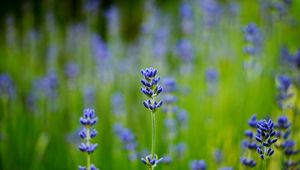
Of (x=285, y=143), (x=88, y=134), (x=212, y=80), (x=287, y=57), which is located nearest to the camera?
(x=88, y=134)

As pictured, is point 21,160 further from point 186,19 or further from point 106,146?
point 186,19

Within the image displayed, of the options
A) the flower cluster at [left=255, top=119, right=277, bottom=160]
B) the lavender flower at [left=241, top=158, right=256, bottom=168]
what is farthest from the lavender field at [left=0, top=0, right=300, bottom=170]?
the flower cluster at [left=255, top=119, right=277, bottom=160]

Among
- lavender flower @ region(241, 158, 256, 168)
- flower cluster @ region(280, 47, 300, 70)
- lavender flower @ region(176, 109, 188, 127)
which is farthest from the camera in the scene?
lavender flower @ region(176, 109, 188, 127)

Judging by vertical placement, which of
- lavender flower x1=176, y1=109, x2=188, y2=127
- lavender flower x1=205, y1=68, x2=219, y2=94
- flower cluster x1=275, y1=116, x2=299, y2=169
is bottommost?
flower cluster x1=275, y1=116, x2=299, y2=169

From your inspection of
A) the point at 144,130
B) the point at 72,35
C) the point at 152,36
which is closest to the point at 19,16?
the point at 72,35

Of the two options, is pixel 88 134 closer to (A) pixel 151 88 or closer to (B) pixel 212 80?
(A) pixel 151 88

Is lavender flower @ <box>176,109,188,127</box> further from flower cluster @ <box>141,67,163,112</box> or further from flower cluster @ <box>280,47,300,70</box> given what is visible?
flower cluster @ <box>141,67,163,112</box>

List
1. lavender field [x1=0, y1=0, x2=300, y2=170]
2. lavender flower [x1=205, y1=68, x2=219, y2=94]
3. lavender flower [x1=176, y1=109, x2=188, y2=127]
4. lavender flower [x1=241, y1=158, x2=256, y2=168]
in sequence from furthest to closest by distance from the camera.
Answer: lavender flower [x1=205, y1=68, x2=219, y2=94] < lavender flower [x1=176, y1=109, x2=188, y2=127] < lavender field [x1=0, y1=0, x2=300, y2=170] < lavender flower [x1=241, y1=158, x2=256, y2=168]

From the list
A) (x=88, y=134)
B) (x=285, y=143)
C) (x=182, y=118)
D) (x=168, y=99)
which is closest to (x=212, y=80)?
(x=182, y=118)

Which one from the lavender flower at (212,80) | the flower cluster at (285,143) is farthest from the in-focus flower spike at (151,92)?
the lavender flower at (212,80)
